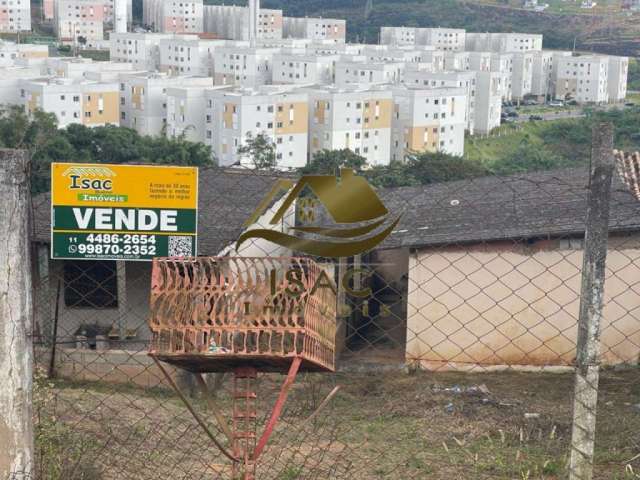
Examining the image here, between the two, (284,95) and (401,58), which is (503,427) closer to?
(284,95)

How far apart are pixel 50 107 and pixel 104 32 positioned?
101 ft

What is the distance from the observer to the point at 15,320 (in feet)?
8.06

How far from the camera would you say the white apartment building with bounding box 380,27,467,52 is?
67625 millimetres

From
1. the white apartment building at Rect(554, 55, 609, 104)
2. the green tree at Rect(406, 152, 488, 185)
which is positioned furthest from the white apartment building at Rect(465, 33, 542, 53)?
the green tree at Rect(406, 152, 488, 185)

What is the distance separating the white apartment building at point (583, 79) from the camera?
56.8 meters

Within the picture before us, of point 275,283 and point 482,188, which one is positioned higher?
point 275,283

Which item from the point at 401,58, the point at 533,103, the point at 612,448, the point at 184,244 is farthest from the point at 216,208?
the point at 533,103

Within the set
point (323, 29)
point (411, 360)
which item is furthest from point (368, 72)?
point (411, 360)

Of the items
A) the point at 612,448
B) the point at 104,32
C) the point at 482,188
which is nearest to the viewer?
the point at 612,448

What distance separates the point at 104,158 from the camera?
2620 cm

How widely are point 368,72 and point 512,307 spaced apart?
44418 millimetres

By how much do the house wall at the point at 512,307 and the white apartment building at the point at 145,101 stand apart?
35783 mm

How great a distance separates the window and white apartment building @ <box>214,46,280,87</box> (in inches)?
1837

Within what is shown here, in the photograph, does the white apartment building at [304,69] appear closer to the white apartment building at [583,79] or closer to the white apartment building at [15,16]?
the white apartment building at [583,79]
